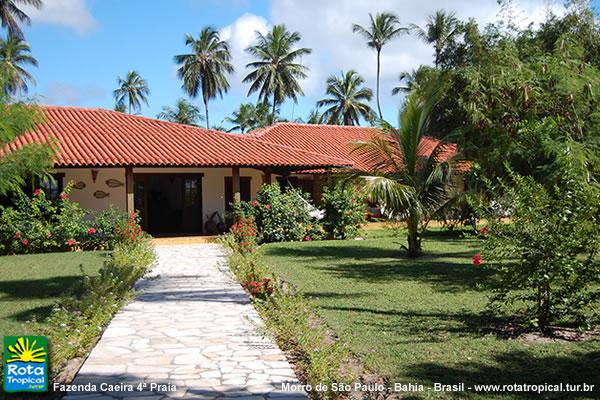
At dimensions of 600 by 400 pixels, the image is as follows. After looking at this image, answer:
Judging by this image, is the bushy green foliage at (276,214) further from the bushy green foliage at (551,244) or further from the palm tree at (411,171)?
the bushy green foliage at (551,244)

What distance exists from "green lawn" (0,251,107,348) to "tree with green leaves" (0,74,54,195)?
1725mm

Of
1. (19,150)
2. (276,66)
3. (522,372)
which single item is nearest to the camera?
(522,372)

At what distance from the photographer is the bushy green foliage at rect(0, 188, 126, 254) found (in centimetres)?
1492

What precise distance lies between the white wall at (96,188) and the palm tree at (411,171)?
337 inches

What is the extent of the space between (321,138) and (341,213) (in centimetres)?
940

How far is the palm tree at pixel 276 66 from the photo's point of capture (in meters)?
40.1

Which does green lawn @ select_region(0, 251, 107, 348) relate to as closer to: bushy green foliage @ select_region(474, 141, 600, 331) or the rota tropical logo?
the rota tropical logo

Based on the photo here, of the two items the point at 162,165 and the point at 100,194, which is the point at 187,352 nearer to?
the point at 162,165

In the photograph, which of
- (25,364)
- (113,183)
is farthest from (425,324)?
(113,183)

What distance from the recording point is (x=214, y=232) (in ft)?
62.7

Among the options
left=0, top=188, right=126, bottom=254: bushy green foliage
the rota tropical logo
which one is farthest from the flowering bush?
the rota tropical logo

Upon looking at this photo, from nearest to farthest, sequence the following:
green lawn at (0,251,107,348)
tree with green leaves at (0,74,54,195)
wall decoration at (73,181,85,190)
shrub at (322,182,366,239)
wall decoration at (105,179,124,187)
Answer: green lawn at (0,251,107,348)
tree with green leaves at (0,74,54,195)
wall decoration at (73,181,85,190)
wall decoration at (105,179,124,187)
shrub at (322,182,366,239)

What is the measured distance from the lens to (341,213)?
1812cm

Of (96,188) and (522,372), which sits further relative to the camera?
(96,188)
